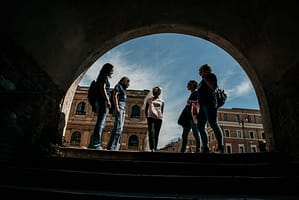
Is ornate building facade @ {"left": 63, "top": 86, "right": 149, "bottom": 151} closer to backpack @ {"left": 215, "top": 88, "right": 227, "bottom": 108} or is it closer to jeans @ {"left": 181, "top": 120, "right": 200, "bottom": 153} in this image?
jeans @ {"left": 181, "top": 120, "right": 200, "bottom": 153}

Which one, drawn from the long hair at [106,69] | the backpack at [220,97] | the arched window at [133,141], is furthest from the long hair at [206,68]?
the arched window at [133,141]

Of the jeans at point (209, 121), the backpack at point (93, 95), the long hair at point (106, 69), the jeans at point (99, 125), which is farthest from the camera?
the long hair at point (106, 69)

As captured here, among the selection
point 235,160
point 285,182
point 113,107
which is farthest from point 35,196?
point 113,107

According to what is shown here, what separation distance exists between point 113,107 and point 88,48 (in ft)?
5.42

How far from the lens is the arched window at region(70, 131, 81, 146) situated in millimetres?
25047

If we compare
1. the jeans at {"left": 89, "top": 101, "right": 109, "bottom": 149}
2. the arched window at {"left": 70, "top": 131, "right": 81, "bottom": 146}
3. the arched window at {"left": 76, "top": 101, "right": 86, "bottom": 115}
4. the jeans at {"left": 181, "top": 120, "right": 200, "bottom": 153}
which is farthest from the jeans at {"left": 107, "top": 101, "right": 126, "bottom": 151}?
the arched window at {"left": 76, "top": 101, "right": 86, "bottom": 115}

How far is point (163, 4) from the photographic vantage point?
4301mm

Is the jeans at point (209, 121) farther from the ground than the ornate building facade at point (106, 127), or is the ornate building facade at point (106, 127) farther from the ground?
the ornate building facade at point (106, 127)

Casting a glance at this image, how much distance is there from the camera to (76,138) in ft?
82.4

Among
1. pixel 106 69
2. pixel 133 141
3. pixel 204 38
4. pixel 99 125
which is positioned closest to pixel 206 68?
pixel 204 38

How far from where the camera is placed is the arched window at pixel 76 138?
25047mm

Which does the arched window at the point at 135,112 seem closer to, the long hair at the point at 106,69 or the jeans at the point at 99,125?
the long hair at the point at 106,69

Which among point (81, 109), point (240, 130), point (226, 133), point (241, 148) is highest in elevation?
point (81, 109)

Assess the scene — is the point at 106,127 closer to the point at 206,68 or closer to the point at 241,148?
the point at 206,68
